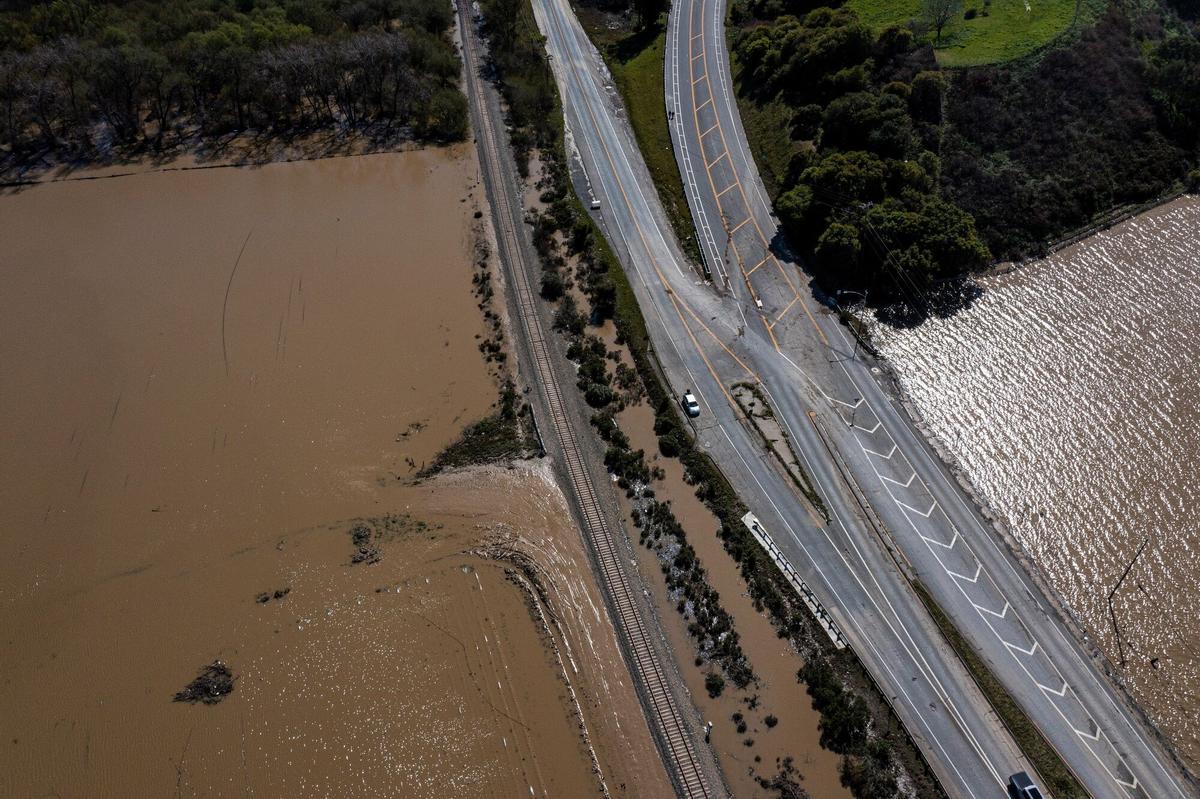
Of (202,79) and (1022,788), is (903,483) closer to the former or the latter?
(1022,788)

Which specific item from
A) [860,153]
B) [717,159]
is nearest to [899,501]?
[860,153]

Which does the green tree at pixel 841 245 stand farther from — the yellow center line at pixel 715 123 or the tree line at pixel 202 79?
the tree line at pixel 202 79

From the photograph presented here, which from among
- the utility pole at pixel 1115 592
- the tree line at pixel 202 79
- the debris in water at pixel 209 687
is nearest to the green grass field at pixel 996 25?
the tree line at pixel 202 79

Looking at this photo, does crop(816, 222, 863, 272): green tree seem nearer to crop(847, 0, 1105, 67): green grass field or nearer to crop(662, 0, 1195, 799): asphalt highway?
crop(662, 0, 1195, 799): asphalt highway

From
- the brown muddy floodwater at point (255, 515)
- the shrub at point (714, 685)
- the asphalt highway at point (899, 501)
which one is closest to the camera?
the asphalt highway at point (899, 501)

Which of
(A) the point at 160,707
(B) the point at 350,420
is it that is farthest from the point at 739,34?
(A) the point at 160,707

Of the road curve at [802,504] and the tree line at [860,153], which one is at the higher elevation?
the tree line at [860,153]

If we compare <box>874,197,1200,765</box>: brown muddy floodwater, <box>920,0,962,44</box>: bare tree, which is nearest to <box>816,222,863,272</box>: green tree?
<box>874,197,1200,765</box>: brown muddy floodwater
